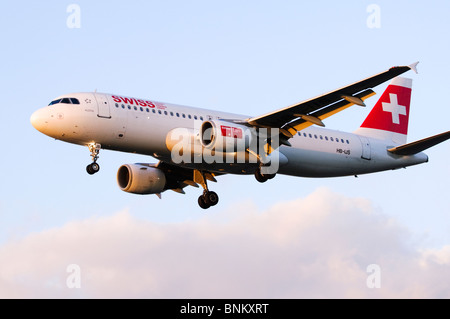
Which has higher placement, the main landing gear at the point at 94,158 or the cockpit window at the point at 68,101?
the cockpit window at the point at 68,101

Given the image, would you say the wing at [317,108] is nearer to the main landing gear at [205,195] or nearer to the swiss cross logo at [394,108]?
the main landing gear at [205,195]

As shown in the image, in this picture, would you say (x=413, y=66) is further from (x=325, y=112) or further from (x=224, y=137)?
(x=224, y=137)

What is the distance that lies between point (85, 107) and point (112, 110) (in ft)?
4.00

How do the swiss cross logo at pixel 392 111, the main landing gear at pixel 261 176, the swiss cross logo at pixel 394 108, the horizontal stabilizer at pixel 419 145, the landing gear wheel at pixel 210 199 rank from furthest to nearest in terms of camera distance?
the swiss cross logo at pixel 394 108 < the swiss cross logo at pixel 392 111 < the landing gear wheel at pixel 210 199 < the main landing gear at pixel 261 176 < the horizontal stabilizer at pixel 419 145

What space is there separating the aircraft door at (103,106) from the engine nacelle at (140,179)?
721 centimetres

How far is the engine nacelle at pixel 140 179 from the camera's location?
46.7 meters

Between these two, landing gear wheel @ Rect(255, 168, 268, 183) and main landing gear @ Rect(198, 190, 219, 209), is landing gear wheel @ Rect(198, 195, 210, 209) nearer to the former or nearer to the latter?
main landing gear @ Rect(198, 190, 219, 209)

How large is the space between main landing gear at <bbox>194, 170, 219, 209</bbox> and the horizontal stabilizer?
386 inches

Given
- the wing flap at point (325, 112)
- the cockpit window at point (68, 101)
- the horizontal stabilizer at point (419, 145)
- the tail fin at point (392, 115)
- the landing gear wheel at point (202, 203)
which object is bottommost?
the landing gear wheel at point (202, 203)

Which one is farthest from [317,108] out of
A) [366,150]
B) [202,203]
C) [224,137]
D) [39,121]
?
[39,121]

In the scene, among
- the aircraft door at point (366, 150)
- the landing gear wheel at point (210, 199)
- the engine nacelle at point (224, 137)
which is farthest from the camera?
the aircraft door at point (366, 150)

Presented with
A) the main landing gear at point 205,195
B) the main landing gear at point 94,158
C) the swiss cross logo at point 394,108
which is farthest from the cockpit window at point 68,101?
the swiss cross logo at point 394,108

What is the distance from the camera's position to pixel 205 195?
46188 mm

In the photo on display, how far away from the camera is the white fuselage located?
39.6 meters
